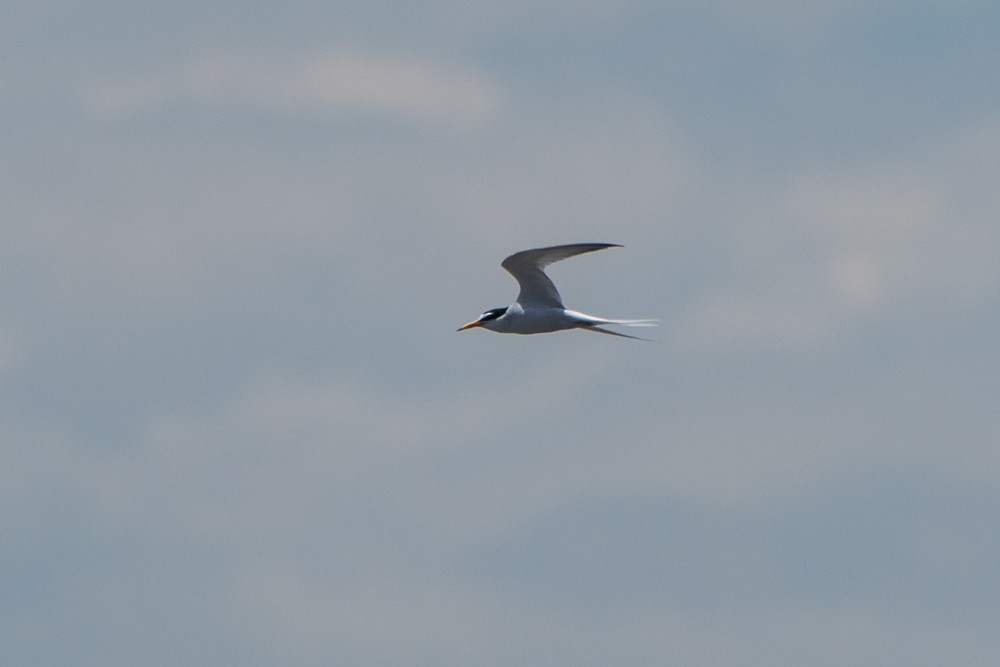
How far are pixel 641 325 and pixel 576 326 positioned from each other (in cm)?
243

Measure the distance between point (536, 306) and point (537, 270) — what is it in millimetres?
860

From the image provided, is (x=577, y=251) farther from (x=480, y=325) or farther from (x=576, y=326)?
(x=480, y=325)

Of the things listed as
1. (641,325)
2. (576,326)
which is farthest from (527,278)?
(641,325)

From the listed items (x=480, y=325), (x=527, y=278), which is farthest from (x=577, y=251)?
(x=480, y=325)

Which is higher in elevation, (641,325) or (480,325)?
(480,325)

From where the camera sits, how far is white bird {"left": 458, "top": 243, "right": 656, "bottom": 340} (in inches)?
777

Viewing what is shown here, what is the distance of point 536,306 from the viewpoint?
20.8 metres

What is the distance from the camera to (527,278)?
67.4 feet

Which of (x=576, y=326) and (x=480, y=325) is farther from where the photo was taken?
(x=480, y=325)

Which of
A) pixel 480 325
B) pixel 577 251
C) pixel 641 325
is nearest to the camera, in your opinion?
pixel 641 325

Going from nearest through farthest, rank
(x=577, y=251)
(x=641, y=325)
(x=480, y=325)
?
(x=641, y=325)
(x=577, y=251)
(x=480, y=325)

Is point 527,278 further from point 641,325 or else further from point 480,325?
point 641,325

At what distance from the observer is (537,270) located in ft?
66.5

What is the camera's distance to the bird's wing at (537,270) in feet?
63.8
